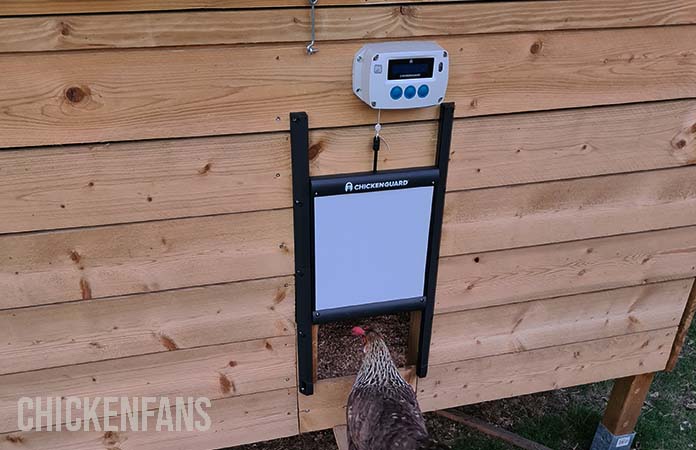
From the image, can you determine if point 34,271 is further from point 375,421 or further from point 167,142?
point 375,421

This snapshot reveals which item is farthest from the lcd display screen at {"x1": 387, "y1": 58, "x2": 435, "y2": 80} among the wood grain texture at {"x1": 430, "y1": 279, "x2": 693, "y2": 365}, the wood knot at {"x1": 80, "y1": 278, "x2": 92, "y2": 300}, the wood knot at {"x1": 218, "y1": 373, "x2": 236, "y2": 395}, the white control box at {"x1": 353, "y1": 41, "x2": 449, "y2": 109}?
the wood knot at {"x1": 218, "y1": 373, "x2": 236, "y2": 395}

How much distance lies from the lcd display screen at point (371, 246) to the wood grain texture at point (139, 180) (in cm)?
17

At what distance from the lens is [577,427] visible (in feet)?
9.48

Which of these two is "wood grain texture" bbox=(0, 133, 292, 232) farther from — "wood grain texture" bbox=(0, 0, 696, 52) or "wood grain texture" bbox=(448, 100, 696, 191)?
"wood grain texture" bbox=(448, 100, 696, 191)

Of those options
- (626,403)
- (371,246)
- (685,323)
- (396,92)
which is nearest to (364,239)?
(371,246)

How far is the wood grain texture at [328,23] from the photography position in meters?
1.18

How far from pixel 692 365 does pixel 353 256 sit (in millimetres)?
2684

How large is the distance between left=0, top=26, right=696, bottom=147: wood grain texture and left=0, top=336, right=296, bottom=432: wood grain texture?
0.70m

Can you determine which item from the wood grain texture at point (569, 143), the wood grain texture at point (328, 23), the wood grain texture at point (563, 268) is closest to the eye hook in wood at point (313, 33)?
the wood grain texture at point (328, 23)

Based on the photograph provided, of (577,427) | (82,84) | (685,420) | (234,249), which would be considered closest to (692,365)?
(685,420)

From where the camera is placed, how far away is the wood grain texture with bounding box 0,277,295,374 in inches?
60.0

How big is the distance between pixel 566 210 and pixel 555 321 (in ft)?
1.54

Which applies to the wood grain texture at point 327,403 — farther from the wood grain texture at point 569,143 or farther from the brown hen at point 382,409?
the wood grain texture at point 569,143

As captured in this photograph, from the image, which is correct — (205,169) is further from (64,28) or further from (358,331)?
(358,331)
